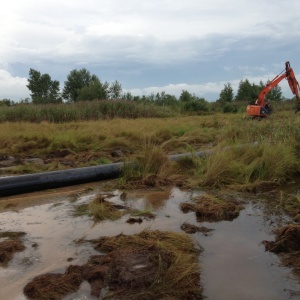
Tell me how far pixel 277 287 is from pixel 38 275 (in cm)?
173

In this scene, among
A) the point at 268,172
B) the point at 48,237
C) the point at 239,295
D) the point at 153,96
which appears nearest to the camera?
the point at 239,295

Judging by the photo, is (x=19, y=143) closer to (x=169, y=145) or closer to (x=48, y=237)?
(x=169, y=145)

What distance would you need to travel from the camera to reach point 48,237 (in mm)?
3504

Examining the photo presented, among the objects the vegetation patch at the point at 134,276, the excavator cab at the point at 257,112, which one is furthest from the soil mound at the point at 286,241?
the excavator cab at the point at 257,112

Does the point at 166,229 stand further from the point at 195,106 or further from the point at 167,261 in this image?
the point at 195,106

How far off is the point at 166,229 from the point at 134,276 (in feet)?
3.96

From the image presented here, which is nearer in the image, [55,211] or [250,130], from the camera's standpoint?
[55,211]

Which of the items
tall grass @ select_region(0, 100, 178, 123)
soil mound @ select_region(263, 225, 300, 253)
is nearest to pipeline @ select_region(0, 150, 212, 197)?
soil mound @ select_region(263, 225, 300, 253)

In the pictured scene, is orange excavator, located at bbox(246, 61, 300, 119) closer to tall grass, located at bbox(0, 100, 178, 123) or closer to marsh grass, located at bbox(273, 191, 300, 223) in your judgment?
tall grass, located at bbox(0, 100, 178, 123)

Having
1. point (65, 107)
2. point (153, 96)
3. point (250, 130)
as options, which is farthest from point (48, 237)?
point (153, 96)

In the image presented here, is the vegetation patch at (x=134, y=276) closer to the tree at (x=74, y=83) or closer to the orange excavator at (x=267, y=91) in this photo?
the orange excavator at (x=267, y=91)

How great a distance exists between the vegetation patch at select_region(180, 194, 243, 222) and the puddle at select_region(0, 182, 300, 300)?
3.3 inches

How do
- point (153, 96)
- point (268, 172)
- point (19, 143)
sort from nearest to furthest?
point (268, 172), point (19, 143), point (153, 96)

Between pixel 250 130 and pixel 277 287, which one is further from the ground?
pixel 250 130
